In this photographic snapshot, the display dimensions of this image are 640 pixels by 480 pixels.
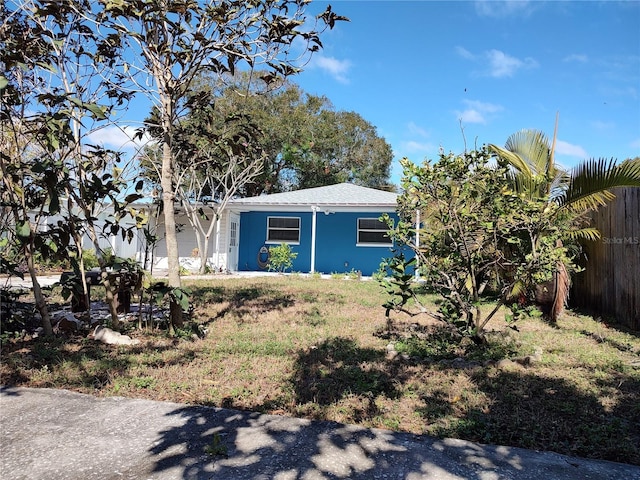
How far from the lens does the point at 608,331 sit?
6.11 metres

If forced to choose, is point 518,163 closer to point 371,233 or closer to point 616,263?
point 616,263

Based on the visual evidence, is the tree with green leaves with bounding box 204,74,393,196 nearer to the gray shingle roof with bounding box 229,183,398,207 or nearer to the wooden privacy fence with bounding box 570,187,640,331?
the gray shingle roof with bounding box 229,183,398,207

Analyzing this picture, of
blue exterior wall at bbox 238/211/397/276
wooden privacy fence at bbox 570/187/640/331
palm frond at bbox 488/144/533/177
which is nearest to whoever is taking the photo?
wooden privacy fence at bbox 570/187/640/331

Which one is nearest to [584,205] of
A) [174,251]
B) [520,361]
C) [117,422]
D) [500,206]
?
[500,206]

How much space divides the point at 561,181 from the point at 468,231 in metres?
3.51

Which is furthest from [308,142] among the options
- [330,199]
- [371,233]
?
[371,233]

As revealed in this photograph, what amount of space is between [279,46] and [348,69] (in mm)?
8002

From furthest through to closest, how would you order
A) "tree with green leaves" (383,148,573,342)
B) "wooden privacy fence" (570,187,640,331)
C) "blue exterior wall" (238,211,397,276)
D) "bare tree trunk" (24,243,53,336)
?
1. "blue exterior wall" (238,211,397,276)
2. "wooden privacy fence" (570,187,640,331)
3. "tree with green leaves" (383,148,573,342)
4. "bare tree trunk" (24,243,53,336)

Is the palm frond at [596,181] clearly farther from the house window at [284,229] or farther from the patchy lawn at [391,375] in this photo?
the house window at [284,229]

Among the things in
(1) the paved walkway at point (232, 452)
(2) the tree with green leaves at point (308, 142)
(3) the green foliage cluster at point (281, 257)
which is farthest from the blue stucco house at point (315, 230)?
(1) the paved walkway at point (232, 452)

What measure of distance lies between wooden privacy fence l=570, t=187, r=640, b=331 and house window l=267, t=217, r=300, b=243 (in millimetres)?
10512

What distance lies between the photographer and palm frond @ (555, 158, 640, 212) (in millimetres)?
5980

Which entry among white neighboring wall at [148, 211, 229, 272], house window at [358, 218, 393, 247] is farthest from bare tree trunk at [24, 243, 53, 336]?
house window at [358, 218, 393, 247]

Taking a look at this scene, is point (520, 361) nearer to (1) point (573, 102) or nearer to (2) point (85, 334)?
(2) point (85, 334)
